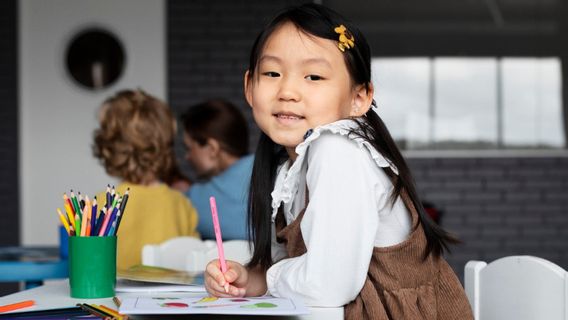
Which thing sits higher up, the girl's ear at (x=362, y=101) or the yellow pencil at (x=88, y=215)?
the girl's ear at (x=362, y=101)

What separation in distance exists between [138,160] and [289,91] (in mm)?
1346

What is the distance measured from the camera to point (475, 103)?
5.27 metres

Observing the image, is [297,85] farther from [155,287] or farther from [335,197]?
[155,287]

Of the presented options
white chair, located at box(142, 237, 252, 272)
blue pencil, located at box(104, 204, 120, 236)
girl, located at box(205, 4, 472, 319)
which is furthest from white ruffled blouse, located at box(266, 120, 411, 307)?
white chair, located at box(142, 237, 252, 272)

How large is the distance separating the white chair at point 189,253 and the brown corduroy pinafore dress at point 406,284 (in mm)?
513

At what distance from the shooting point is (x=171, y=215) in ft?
9.03

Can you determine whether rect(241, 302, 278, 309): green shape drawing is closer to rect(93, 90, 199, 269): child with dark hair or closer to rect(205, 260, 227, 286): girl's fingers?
rect(205, 260, 227, 286): girl's fingers

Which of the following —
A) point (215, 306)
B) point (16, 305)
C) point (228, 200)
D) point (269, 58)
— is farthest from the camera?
point (228, 200)

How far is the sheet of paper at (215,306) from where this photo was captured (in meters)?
1.14

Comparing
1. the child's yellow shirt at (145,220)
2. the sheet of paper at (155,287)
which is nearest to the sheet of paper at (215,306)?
the sheet of paper at (155,287)

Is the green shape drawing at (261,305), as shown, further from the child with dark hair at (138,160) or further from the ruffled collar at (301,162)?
the child with dark hair at (138,160)

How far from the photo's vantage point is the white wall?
5246mm

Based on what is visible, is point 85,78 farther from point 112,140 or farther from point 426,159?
point 112,140

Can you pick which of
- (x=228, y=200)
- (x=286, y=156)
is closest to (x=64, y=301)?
(x=286, y=156)
